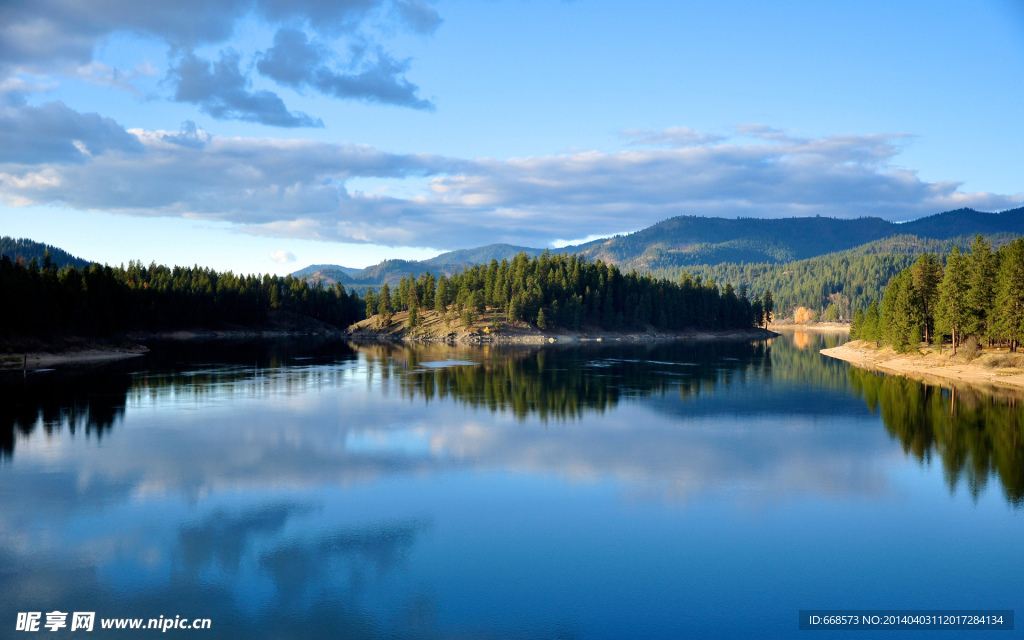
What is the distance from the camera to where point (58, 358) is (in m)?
87.4

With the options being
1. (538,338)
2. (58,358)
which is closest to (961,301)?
(538,338)

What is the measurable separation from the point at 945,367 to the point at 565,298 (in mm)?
100589

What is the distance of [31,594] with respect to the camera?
60.0ft

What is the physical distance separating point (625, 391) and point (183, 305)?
146 metres

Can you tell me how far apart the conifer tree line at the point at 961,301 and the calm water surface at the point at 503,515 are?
1989 cm

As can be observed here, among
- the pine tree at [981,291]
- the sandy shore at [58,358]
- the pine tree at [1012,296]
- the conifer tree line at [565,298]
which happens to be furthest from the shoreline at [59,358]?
the pine tree at [981,291]

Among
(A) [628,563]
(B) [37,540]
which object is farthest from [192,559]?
(A) [628,563]

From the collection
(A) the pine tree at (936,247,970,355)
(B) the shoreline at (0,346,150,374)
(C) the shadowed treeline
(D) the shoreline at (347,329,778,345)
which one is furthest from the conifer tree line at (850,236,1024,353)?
(B) the shoreline at (0,346,150,374)

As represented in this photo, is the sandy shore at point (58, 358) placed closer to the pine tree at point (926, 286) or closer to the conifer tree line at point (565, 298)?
the conifer tree line at point (565, 298)

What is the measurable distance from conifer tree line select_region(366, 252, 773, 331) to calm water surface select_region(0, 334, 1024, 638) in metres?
112

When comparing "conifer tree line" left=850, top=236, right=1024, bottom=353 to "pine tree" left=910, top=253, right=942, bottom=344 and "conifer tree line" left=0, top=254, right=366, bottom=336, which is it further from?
"conifer tree line" left=0, top=254, right=366, bottom=336

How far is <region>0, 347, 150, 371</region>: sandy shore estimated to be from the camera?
78.4 meters

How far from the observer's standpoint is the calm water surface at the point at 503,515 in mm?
18125

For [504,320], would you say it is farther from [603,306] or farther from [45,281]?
[45,281]
